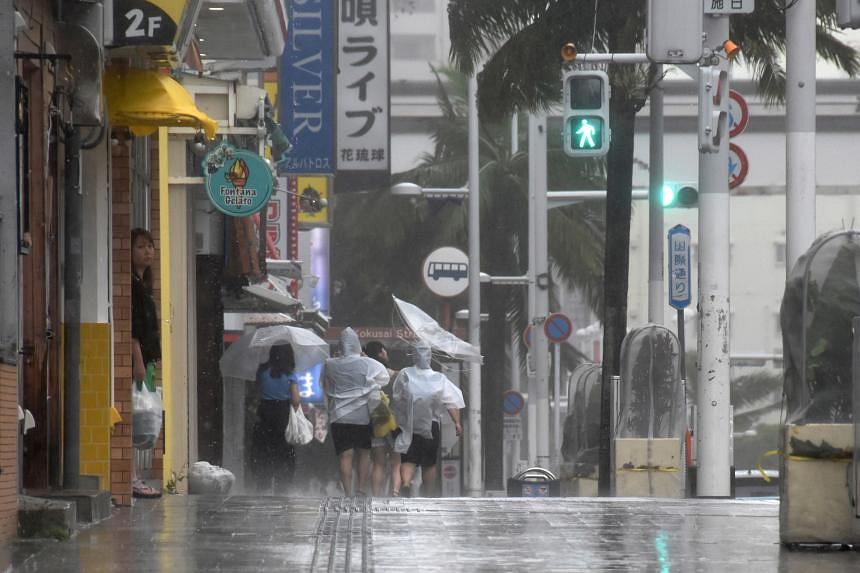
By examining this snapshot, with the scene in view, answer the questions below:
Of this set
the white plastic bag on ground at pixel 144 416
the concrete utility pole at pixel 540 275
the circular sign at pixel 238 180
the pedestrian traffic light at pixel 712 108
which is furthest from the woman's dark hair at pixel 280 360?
the concrete utility pole at pixel 540 275

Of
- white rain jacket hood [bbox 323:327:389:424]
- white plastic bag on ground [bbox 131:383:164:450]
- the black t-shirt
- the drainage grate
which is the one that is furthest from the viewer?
white rain jacket hood [bbox 323:327:389:424]

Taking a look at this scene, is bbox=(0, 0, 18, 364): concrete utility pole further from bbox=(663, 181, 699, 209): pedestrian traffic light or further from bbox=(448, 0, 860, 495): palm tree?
bbox=(663, 181, 699, 209): pedestrian traffic light

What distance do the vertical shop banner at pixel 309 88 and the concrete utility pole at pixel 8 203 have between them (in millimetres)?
12786

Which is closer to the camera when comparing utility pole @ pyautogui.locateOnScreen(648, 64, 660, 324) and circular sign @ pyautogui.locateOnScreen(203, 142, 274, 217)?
circular sign @ pyautogui.locateOnScreen(203, 142, 274, 217)

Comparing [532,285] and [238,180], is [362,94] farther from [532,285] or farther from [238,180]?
[532,285]

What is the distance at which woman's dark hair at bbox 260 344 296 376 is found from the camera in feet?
64.6

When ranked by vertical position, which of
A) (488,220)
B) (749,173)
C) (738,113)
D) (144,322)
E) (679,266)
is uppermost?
(749,173)

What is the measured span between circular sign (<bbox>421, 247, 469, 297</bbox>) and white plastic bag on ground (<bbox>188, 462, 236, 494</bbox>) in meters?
21.3

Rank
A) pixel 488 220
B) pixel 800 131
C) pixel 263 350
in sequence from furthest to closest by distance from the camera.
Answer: pixel 488 220 < pixel 263 350 < pixel 800 131

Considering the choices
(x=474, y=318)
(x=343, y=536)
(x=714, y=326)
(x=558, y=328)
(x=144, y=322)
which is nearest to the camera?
(x=343, y=536)

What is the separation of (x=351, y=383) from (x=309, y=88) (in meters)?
5.29

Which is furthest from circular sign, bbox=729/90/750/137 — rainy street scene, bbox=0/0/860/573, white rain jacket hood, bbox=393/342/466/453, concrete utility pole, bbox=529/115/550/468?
concrete utility pole, bbox=529/115/550/468

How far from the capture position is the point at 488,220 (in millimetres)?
43562

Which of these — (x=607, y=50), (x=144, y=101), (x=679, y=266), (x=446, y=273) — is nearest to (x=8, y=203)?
(x=144, y=101)
